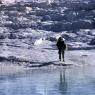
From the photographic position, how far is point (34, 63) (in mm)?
23891

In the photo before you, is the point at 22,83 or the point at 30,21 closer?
the point at 22,83

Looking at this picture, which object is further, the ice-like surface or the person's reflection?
the person's reflection

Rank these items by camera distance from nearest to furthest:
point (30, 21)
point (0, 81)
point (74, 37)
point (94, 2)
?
point (0, 81) → point (74, 37) → point (30, 21) → point (94, 2)

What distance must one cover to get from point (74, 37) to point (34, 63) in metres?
9.15

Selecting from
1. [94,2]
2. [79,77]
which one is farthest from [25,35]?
[79,77]

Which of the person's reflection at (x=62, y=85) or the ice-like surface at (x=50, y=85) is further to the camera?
the person's reflection at (x=62, y=85)

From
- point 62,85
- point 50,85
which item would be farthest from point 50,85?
point 62,85

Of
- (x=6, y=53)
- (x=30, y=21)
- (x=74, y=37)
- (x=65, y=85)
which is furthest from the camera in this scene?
(x=30, y=21)

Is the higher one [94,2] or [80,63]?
[94,2]

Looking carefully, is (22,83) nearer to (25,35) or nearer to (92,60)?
(92,60)

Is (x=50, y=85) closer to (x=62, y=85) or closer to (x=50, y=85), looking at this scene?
(x=50, y=85)

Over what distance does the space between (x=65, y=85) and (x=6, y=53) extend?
10.9 metres

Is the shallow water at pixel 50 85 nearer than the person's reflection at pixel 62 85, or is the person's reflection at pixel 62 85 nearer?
the shallow water at pixel 50 85

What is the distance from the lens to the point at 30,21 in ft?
122
